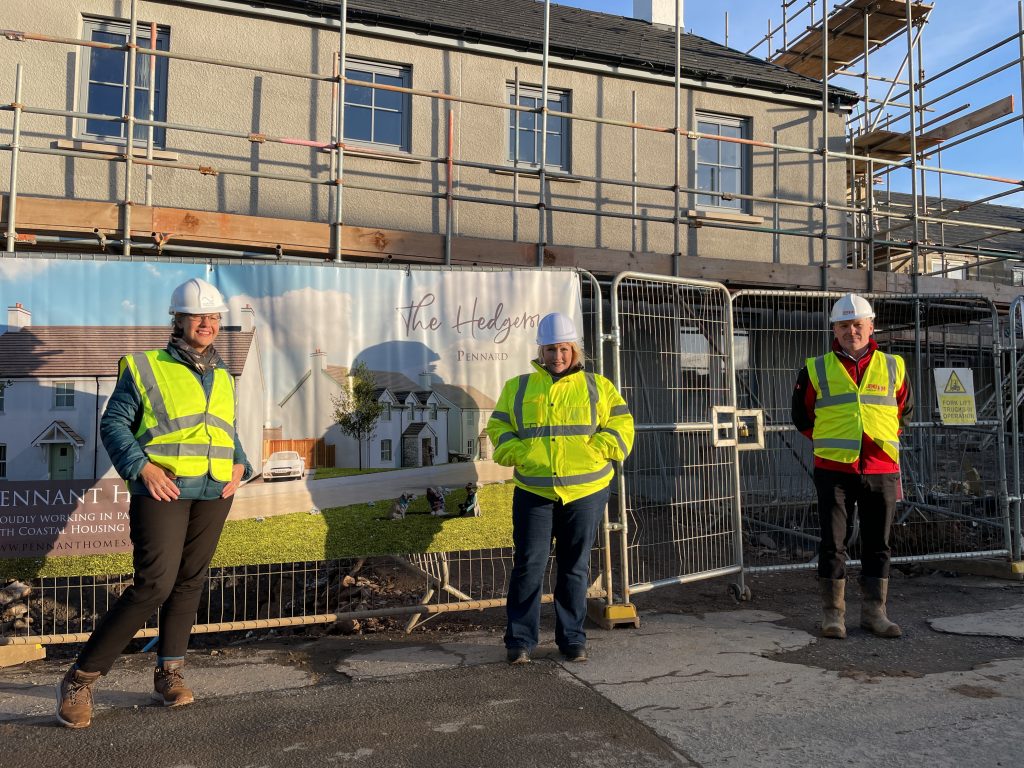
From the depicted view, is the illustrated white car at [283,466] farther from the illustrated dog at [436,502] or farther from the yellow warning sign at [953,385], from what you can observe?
the yellow warning sign at [953,385]

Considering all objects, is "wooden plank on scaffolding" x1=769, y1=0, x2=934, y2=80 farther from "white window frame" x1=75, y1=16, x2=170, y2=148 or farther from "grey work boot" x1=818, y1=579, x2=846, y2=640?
"grey work boot" x1=818, y1=579, x2=846, y2=640

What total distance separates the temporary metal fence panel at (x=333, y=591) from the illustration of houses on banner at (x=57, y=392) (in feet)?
1.82

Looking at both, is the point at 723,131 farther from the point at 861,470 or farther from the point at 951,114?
the point at 861,470

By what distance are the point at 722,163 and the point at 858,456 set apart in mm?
7471

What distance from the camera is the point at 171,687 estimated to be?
375cm

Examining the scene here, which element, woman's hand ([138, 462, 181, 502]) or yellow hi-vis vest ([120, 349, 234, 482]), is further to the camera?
yellow hi-vis vest ([120, 349, 234, 482])

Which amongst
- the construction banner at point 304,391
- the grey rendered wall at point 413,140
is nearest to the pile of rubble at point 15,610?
the construction banner at point 304,391

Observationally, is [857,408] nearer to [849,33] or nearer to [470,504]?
[470,504]

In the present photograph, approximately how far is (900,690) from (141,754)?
11.5 ft

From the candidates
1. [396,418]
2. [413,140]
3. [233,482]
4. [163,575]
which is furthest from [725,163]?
[163,575]

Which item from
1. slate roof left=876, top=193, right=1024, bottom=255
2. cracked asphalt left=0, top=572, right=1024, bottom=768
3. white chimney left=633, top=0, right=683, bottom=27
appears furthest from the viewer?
slate roof left=876, top=193, right=1024, bottom=255

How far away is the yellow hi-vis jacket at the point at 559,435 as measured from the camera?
14.6ft

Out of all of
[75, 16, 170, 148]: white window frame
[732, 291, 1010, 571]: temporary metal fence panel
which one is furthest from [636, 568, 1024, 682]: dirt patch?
→ [75, 16, 170, 148]: white window frame

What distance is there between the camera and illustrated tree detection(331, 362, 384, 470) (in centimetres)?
502
